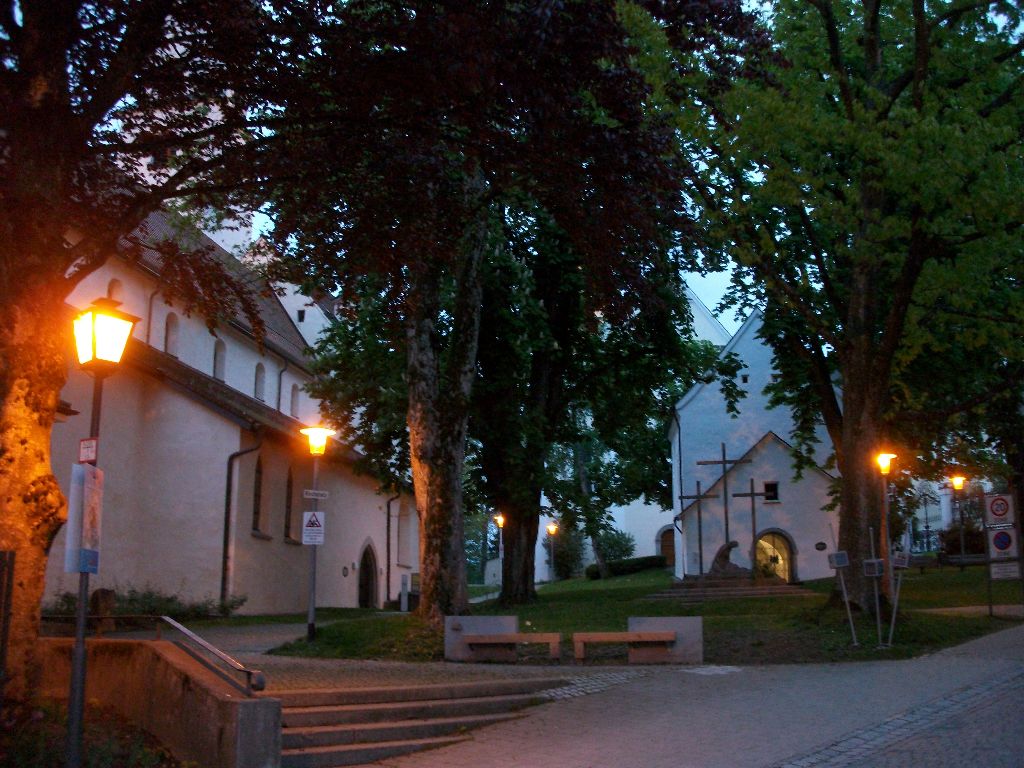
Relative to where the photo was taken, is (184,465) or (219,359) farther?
(219,359)

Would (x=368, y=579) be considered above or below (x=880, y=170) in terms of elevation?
below

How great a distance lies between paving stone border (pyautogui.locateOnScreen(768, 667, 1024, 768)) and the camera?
30.7 feet

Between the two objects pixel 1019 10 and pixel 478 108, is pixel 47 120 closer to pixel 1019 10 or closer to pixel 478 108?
pixel 478 108

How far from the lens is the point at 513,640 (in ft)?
53.1

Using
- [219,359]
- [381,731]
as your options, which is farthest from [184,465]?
[381,731]

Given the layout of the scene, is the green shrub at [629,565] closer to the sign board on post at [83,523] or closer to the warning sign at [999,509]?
the warning sign at [999,509]

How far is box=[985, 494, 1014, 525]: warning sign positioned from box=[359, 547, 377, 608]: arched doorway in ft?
84.8

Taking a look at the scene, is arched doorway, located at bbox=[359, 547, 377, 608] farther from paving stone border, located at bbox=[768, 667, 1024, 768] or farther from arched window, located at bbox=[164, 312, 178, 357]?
paving stone border, located at bbox=[768, 667, 1024, 768]

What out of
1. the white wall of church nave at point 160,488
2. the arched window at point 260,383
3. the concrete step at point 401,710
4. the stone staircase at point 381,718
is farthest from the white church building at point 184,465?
the concrete step at point 401,710

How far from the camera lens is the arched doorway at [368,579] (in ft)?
137

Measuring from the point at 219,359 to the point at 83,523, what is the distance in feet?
93.5

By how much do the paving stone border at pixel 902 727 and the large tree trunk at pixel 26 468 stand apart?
6296mm

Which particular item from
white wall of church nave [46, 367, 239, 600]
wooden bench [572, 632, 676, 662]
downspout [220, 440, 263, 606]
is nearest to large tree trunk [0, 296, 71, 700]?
wooden bench [572, 632, 676, 662]

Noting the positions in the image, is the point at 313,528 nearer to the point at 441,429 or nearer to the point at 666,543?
the point at 441,429
